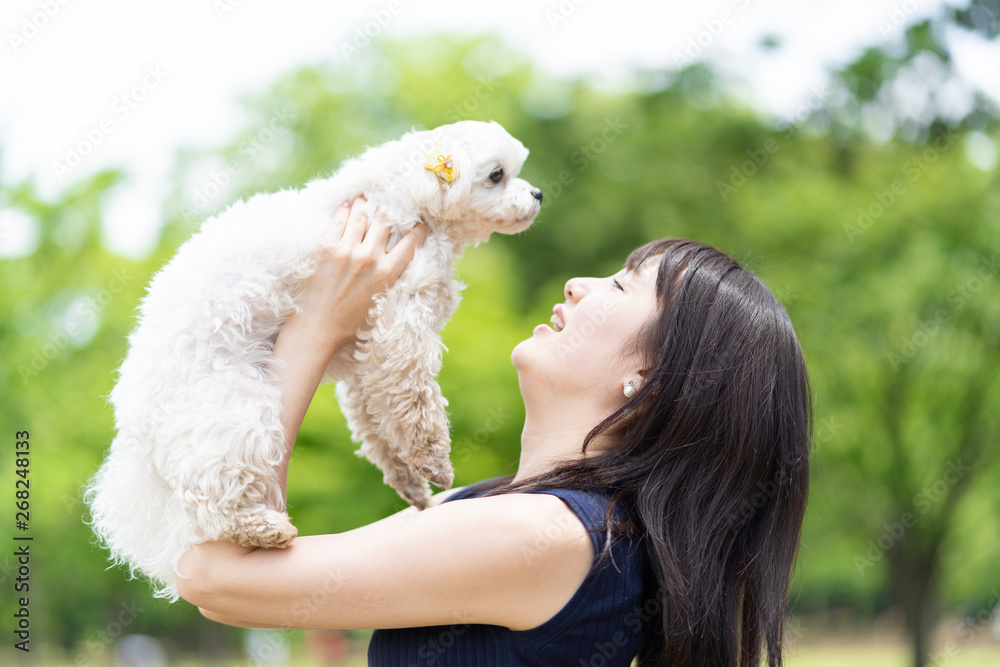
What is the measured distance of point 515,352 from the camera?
254cm

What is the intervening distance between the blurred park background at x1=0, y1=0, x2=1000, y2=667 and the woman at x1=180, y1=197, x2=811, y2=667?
6.62m

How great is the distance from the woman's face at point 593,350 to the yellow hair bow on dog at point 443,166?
→ 0.61m

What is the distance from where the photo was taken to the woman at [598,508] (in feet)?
6.59

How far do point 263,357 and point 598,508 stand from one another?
43.7 inches

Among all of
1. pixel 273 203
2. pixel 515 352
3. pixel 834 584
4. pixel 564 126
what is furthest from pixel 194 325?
pixel 834 584

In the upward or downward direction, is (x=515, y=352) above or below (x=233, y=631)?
above

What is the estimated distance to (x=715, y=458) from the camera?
240 centimetres

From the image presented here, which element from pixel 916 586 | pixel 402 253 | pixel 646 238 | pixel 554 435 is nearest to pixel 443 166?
pixel 402 253

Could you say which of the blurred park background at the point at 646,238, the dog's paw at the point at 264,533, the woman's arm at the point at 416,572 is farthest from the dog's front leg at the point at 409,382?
the blurred park background at the point at 646,238

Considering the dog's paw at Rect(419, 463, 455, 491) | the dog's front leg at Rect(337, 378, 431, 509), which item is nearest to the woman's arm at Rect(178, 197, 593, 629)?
the dog's paw at Rect(419, 463, 455, 491)

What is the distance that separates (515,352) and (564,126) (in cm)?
1446

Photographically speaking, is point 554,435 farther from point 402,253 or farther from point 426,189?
point 426,189

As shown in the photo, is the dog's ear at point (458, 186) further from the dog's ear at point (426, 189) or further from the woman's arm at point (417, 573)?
the woman's arm at point (417, 573)

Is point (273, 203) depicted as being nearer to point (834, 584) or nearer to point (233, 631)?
point (233, 631)
